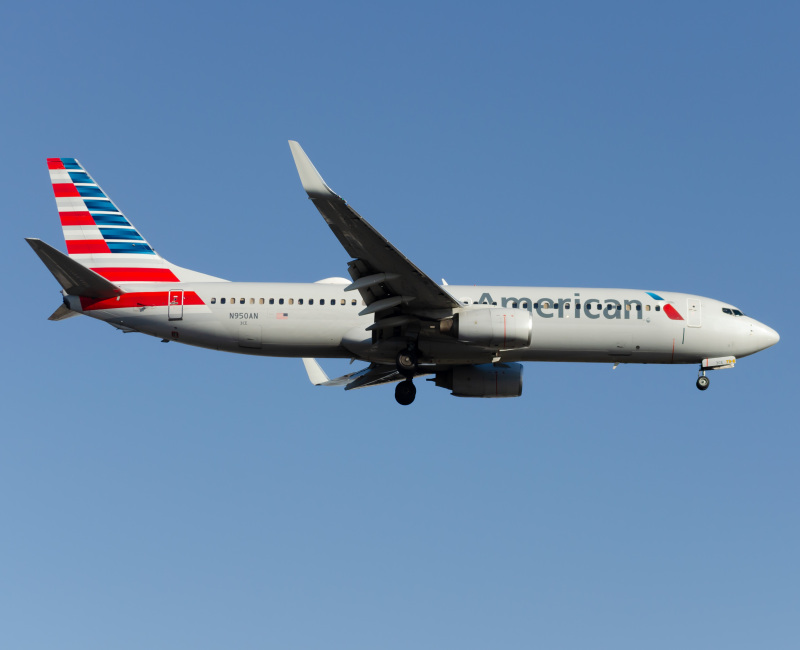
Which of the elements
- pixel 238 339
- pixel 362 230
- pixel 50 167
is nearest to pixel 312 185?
pixel 362 230

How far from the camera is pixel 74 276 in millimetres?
32594

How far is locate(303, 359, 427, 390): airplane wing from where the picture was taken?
121ft

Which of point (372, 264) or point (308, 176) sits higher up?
point (308, 176)

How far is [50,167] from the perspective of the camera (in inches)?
1443

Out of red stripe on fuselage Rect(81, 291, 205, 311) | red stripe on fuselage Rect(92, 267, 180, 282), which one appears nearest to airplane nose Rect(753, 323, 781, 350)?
red stripe on fuselage Rect(81, 291, 205, 311)

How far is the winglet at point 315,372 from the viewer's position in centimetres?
3809

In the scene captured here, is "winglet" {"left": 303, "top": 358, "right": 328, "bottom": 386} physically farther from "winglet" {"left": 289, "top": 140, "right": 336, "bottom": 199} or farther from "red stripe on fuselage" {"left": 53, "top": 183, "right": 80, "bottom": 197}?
"winglet" {"left": 289, "top": 140, "right": 336, "bottom": 199}

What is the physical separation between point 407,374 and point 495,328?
3.86 meters

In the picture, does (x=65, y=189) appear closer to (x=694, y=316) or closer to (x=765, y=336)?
(x=694, y=316)

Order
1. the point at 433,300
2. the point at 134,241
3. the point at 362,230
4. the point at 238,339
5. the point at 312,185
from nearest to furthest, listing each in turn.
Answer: the point at 312,185 < the point at 362,230 < the point at 433,300 < the point at 238,339 < the point at 134,241

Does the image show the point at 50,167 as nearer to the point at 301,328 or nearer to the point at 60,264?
the point at 60,264

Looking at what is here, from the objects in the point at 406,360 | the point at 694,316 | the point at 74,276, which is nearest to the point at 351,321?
the point at 406,360

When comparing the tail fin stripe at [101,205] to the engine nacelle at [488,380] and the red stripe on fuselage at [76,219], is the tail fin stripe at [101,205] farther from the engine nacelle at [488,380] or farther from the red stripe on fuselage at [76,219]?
the engine nacelle at [488,380]

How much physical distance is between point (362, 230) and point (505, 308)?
244 inches
